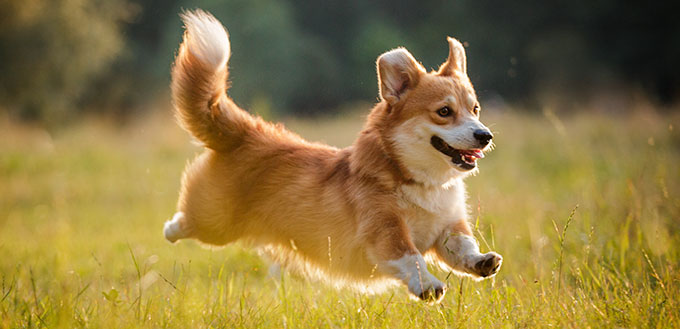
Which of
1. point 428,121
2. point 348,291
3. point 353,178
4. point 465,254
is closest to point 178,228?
point 348,291

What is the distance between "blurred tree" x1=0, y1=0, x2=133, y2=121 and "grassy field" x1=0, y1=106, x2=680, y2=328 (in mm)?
2627

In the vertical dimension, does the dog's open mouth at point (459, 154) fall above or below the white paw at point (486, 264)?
above

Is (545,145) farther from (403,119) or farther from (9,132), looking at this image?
(9,132)

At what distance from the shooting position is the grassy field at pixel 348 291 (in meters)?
2.94

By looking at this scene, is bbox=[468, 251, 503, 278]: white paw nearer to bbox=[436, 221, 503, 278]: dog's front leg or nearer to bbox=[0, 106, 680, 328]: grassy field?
bbox=[436, 221, 503, 278]: dog's front leg

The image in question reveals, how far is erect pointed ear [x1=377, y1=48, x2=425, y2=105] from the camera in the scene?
11.0ft

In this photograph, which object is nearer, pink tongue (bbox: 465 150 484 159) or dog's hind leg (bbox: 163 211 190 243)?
pink tongue (bbox: 465 150 484 159)

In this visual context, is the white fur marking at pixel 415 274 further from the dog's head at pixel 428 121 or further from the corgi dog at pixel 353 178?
the dog's head at pixel 428 121

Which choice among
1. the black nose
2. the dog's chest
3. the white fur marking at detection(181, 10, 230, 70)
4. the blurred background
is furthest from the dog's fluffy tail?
the blurred background

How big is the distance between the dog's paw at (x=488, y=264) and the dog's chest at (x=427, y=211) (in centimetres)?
38

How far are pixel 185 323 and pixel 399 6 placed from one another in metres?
27.1

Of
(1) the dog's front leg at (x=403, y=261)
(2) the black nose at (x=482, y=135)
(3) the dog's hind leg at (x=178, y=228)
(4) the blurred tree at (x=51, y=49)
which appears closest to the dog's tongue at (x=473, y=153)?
(2) the black nose at (x=482, y=135)

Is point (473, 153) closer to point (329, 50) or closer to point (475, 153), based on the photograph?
point (475, 153)

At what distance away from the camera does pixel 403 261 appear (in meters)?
2.94
